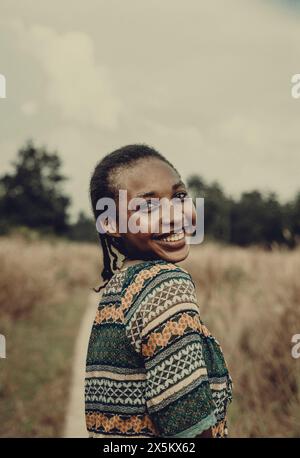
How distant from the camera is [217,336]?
207 inches

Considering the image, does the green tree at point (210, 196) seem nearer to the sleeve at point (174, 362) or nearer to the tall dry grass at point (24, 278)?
the sleeve at point (174, 362)

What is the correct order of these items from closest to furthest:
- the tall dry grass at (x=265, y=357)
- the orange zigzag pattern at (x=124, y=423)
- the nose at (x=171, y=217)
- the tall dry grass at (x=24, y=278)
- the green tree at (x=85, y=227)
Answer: the nose at (x=171, y=217)
the orange zigzag pattern at (x=124, y=423)
the green tree at (x=85, y=227)
the tall dry grass at (x=265, y=357)
the tall dry grass at (x=24, y=278)

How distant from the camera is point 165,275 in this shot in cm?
104

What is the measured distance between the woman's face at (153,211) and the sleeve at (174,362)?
7 centimetres

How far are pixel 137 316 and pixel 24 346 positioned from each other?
718 cm

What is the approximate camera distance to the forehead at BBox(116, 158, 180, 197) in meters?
1.04

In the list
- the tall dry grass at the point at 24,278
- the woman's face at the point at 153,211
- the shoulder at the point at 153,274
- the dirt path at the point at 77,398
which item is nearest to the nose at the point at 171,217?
the woman's face at the point at 153,211

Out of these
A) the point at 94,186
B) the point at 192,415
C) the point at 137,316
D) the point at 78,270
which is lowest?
the point at 78,270

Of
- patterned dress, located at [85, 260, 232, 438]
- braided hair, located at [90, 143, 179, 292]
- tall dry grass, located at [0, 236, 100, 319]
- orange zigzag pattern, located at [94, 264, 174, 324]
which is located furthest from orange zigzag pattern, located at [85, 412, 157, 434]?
tall dry grass, located at [0, 236, 100, 319]

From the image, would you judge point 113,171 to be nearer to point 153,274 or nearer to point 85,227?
point 153,274

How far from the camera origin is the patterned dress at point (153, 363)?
3.26ft
